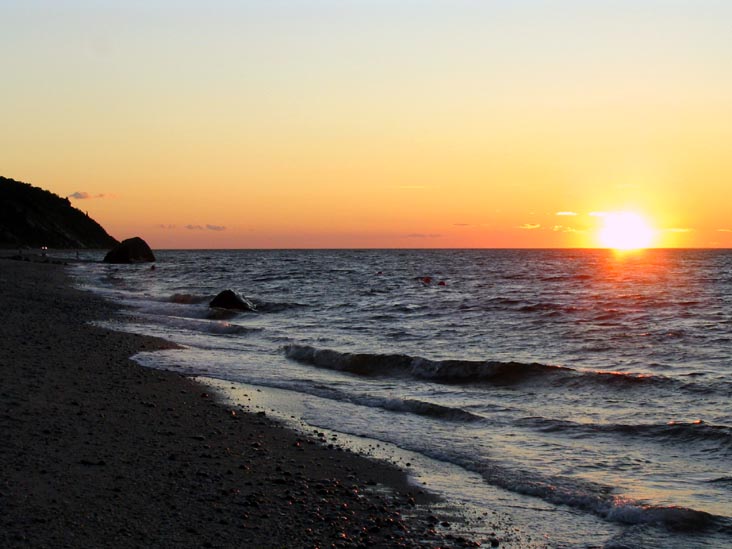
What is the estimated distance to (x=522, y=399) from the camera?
1268 centimetres

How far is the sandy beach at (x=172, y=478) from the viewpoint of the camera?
5.71m

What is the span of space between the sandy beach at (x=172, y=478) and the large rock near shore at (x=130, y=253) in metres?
77.5

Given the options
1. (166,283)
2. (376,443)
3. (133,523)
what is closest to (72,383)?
(376,443)

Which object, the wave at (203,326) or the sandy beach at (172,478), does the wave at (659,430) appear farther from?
the wave at (203,326)

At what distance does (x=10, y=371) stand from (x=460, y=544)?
27.3 feet

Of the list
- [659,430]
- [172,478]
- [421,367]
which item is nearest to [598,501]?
[659,430]

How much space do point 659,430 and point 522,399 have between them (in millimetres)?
2925

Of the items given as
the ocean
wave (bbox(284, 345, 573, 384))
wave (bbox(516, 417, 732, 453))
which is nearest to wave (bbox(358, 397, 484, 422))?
the ocean

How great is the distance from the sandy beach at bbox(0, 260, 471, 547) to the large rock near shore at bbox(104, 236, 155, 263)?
77.5 meters

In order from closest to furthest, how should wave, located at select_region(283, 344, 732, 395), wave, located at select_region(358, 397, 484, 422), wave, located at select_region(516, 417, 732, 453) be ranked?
wave, located at select_region(516, 417, 732, 453) → wave, located at select_region(358, 397, 484, 422) → wave, located at select_region(283, 344, 732, 395)

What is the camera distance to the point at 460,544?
A: 19.8ft

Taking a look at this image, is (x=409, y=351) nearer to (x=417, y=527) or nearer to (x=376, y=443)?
(x=376, y=443)

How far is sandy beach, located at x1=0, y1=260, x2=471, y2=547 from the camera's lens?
5711 millimetres

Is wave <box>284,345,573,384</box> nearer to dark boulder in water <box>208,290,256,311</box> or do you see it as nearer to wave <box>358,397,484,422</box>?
wave <box>358,397,484,422</box>
